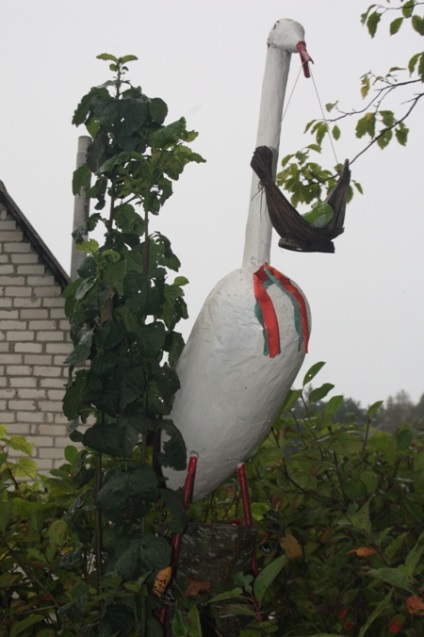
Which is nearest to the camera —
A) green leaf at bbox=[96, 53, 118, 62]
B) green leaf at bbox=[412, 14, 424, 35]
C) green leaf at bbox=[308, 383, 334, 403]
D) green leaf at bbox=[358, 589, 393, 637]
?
green leaf at bbox=[358, 589, 393, 637]

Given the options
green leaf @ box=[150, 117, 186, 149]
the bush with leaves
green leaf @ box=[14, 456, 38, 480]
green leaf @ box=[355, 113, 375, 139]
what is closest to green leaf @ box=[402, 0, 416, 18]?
green leaf @ box=[355, 113, 375, 139]

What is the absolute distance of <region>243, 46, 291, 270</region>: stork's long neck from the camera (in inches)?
84.4

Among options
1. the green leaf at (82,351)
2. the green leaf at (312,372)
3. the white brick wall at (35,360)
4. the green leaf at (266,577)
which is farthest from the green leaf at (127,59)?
the white brick wall at (35,360)

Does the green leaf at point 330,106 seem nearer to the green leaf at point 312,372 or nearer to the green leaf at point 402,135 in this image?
the green leaf at point 402,135

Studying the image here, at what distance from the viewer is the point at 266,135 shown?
7.09ft

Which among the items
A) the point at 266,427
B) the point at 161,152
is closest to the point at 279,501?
the point at 266,427

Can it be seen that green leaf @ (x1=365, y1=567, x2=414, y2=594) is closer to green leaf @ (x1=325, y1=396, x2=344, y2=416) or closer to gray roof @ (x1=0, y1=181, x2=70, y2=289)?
green leaf @ (x1=325, y1=396, x2=344, y2=416)

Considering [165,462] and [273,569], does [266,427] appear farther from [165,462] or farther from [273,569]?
[273,569]

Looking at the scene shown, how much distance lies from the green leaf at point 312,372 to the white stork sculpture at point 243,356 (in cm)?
5

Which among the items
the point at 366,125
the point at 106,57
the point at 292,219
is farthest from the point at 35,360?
the point at 292,219

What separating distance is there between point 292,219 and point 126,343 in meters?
0.49

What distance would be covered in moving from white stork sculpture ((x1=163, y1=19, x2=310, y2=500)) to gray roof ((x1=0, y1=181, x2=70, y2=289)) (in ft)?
18.1

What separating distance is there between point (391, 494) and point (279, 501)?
0.26 meters

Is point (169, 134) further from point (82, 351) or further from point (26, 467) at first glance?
point (26, 467)
